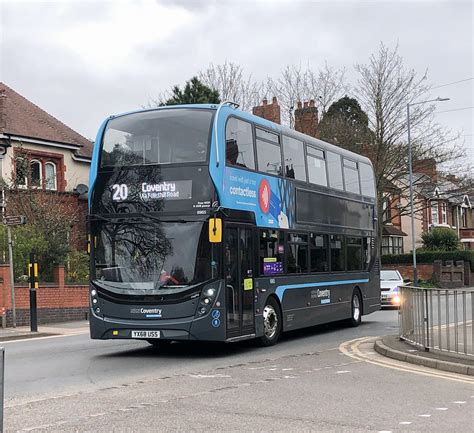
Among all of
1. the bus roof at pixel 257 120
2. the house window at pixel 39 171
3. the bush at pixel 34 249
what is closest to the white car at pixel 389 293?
the bus roof at pixel 257 120

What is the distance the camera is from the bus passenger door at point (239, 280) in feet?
39.4

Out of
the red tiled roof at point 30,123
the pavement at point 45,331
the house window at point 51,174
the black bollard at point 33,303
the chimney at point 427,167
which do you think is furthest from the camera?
the chimney at point 427,167

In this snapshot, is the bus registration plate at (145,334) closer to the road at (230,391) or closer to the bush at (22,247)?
the road at (230,391)

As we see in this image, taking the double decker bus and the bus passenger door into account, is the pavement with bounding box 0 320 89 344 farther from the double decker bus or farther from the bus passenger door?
the bus passenger door

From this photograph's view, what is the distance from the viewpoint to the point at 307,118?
4091cm

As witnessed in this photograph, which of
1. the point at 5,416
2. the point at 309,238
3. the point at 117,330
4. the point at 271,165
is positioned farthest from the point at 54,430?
the point at 309,238

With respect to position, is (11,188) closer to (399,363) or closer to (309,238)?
(309,238)

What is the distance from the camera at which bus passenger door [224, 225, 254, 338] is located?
12.0 metres

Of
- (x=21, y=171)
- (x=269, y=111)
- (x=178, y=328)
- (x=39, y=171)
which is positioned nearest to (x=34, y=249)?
(x=21, y=171)

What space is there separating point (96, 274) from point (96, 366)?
5.92ft

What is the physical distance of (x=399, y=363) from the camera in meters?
11.1

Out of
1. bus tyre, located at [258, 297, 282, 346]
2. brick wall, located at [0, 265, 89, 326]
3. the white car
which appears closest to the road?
bus tyre, located at [258, 297, 282, 346]

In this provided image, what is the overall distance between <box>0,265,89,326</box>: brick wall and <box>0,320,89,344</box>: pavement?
1.75 feet

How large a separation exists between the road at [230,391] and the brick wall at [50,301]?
7.65 metres
